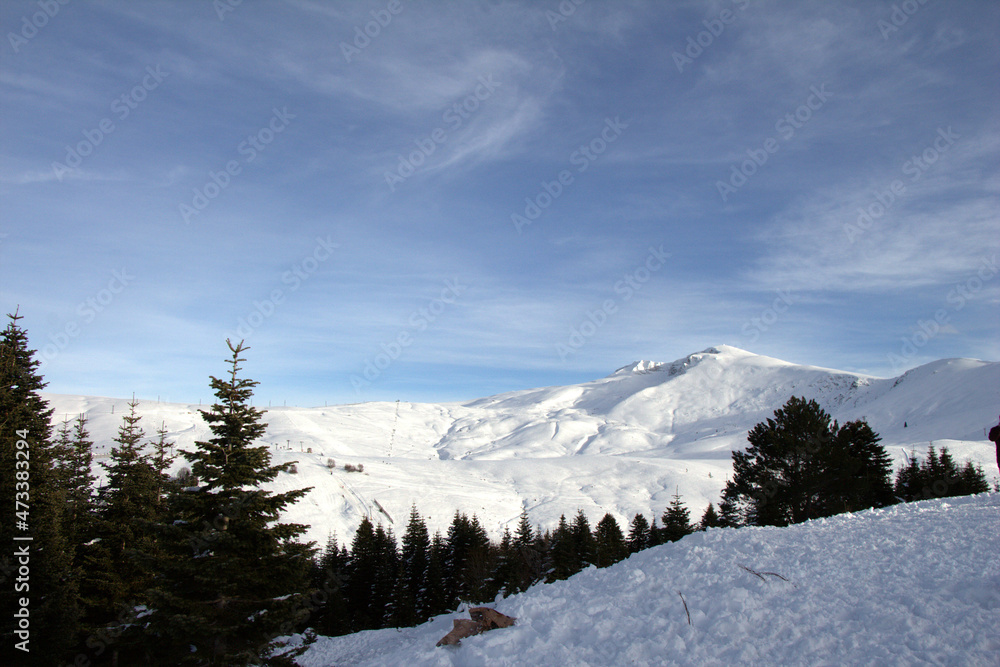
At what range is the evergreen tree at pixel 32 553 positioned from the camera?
54.4ft

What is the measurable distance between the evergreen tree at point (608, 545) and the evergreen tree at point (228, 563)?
25.5 meters

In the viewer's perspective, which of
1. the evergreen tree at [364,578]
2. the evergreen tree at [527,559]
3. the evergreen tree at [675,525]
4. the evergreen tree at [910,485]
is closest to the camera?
the evergreen tree at [527,559]

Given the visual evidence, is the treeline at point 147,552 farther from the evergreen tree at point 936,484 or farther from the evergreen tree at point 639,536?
the evergreen tree at point 936,484

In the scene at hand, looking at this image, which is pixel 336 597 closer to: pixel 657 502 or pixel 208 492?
pixel 208 492

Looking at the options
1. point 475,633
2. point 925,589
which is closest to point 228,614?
point 475,633

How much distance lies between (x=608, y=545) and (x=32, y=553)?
3734 centimetres

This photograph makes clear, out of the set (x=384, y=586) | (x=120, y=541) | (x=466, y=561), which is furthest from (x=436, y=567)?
(x=120, y=541)

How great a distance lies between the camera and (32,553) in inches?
672

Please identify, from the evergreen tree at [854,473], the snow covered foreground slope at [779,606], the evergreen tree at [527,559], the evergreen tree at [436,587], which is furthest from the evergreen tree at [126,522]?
the evergreen tree at [854,473]

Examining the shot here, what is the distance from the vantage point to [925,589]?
10.7 meters

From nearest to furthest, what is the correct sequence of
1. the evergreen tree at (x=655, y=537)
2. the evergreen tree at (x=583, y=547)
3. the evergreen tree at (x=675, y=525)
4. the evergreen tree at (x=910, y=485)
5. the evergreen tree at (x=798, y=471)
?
the evergreen tree at (x=798, y=471)
the evergreen tree at (x=583, y=547)
the evergreen tree at (x=910, y=485)
the evergreen tree at (x=675, y=525)
the evergreen tree at (x=655, y=537)

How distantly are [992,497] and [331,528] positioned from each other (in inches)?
3058

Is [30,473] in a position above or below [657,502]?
above

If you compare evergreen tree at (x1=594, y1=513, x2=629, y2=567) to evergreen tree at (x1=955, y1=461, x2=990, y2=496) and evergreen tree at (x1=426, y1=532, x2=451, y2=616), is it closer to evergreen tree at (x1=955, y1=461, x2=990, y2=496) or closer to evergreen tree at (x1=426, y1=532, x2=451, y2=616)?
evergreen tree at (x1=426, y1=532, x2=451, y2=616)
